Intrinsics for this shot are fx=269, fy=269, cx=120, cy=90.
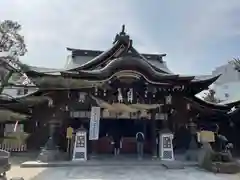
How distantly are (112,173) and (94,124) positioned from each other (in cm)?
273

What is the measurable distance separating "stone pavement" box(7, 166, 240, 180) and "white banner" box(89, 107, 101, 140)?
1425 mm

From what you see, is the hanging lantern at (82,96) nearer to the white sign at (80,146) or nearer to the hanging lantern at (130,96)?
the white sign at (80,146)

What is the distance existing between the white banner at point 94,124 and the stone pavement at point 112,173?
1.43 meters

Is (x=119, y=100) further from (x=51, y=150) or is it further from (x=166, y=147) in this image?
(x=51, y=150)

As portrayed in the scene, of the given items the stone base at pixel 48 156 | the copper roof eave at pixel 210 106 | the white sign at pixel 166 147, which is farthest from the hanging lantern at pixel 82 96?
the copper roof eave at pixel 210 106

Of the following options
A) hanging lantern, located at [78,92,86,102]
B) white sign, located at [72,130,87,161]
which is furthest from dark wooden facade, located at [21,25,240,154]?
white sign, located at [72,130,87,161]

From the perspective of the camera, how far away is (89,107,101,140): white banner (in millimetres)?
11969

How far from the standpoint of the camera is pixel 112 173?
10.2 meters

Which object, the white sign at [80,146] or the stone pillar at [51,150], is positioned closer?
the stone pillar at [51,150]

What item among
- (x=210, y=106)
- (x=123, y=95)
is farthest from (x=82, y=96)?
(x=210, y=106)

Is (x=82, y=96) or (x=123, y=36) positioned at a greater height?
(x=123, y=36)

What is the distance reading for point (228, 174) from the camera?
10500 millimetres

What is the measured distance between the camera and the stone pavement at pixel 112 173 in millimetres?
9422

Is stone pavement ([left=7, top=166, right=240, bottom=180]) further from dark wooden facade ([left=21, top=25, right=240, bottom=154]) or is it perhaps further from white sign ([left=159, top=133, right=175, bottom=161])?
dark wooden facade ([left=21, top=25, right=240, bottom=154])
